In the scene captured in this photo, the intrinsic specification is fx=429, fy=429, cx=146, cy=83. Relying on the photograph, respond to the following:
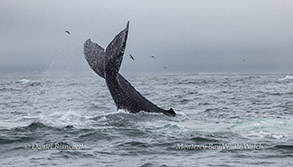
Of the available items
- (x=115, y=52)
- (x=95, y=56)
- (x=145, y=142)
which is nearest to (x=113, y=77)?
(x=95, y=56)

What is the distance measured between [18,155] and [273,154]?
4.22 m

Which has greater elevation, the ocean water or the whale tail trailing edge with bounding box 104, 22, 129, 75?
the whale tail trailing edge with bounding box 104, 22, 129, 75

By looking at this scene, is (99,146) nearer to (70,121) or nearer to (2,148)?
(2,148)

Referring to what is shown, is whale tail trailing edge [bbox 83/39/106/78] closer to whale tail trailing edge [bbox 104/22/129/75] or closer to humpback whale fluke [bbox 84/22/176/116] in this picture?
humpback whale fluke [bbox 84/22/176/116]

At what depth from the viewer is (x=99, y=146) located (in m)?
7.84

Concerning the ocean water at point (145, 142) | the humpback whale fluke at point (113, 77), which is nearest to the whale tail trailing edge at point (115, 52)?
the humpback whale fluke at point (113, 77)

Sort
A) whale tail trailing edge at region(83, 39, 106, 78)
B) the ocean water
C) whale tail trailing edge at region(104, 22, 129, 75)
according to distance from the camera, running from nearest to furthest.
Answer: the ocean water → whale tail trailing edge at region(104, 22, 129, 75) → whale tail trailing edge at region(83, 39, 106, 78)

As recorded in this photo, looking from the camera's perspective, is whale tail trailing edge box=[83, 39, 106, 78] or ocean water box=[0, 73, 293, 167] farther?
whale tail trailing edge box=[83, 39, 106, 78]

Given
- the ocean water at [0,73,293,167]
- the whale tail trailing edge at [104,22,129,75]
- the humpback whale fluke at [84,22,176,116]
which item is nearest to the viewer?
the ocean water at [0,73,293,167]

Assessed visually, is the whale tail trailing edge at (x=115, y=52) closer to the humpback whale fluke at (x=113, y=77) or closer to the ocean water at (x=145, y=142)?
the humpback whale fluke at (x=113, y=77)

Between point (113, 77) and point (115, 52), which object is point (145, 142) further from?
point (113, 77)

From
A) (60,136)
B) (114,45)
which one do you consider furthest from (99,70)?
(60,136)

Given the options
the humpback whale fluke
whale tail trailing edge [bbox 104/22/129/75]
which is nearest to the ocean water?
the humpback whale fluke

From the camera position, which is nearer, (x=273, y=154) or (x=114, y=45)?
(x=273, y=154)
